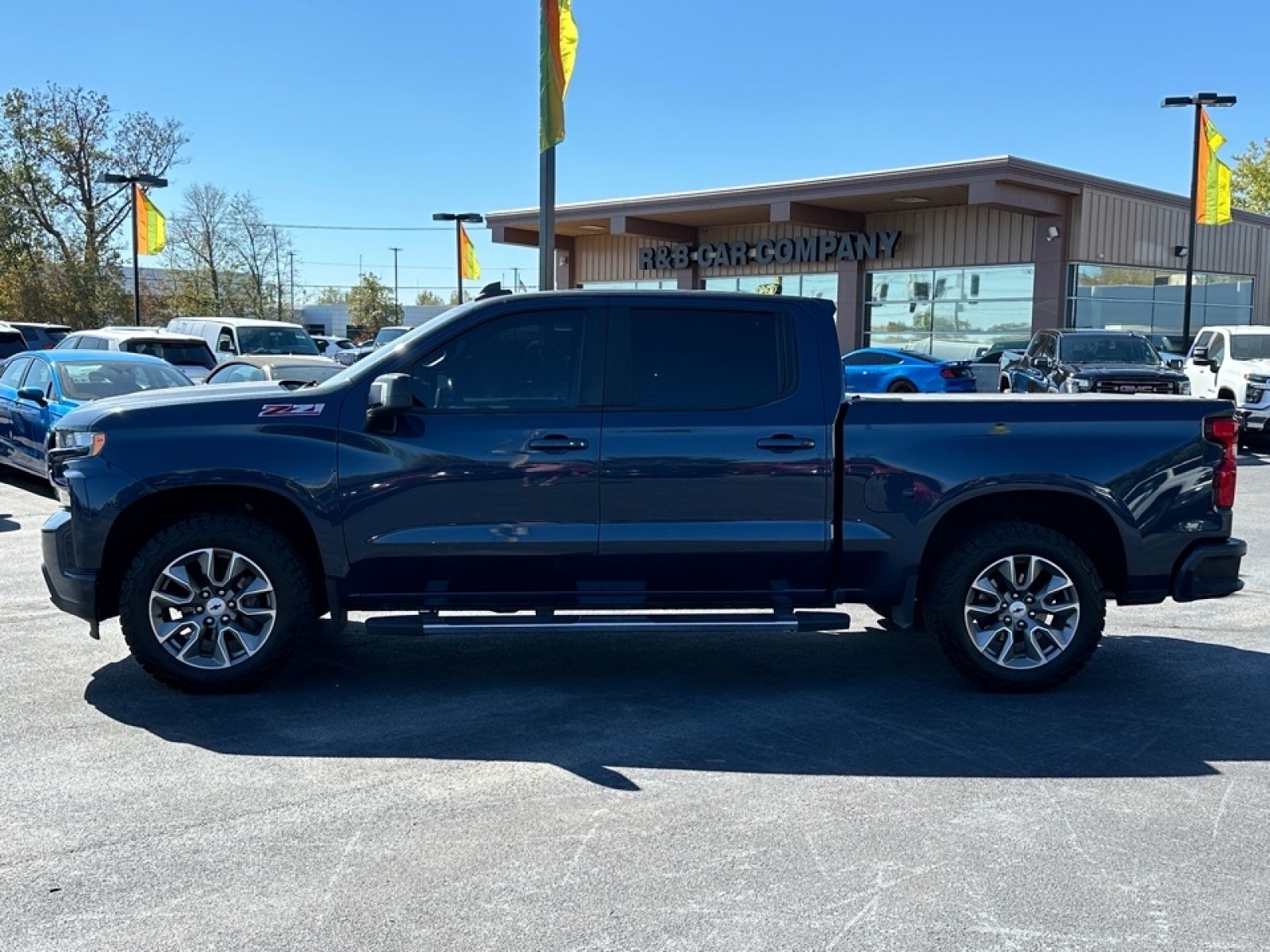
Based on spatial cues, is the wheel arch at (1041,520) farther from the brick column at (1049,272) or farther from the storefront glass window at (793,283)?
the storefront glass window at (793,283)

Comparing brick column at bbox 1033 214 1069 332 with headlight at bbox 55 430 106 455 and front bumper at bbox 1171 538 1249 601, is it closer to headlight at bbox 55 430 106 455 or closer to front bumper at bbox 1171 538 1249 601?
front bumper at bbox 1171 538 1249 601

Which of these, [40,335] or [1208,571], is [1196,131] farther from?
[40,335]

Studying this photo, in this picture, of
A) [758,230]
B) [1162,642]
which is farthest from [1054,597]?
[758,230]

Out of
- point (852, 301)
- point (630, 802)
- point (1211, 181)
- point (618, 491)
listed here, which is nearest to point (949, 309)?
point (852, 301)

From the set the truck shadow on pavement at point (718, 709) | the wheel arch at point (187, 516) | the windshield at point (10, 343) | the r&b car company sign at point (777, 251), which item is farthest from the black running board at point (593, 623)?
the r&b car company sign at point (777, 251)

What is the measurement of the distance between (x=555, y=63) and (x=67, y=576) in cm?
951

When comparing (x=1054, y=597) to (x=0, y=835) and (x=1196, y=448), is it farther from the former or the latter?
(x=0, y=835)

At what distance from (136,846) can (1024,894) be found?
2900 mm

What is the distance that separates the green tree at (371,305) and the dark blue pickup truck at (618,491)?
89.2 metres

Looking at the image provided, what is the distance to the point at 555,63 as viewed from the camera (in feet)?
44.3

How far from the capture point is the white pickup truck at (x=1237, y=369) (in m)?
18.1

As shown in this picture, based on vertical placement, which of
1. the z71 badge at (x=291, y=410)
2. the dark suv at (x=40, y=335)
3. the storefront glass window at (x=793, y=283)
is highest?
the storefront glass window at (x=793, y=283)

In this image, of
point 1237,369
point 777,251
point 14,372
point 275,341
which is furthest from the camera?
point 777,251

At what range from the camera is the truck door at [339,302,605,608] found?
5625mm
